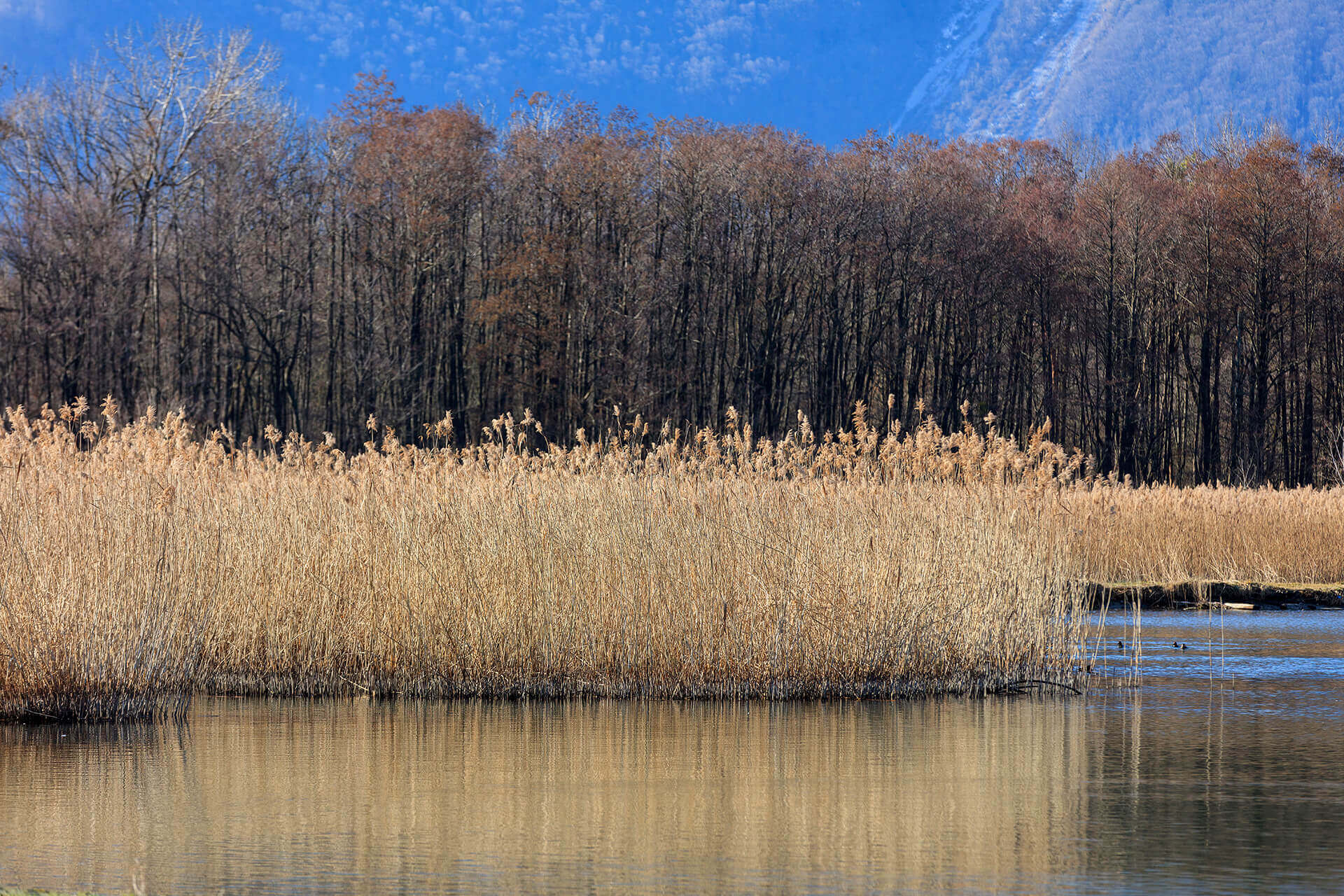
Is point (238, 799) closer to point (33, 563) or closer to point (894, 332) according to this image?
point (33, 563)

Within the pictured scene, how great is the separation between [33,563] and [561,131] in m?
33.5

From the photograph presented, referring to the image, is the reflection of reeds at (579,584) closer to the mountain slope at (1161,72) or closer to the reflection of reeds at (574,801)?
the reflection of reeds at (574,801)

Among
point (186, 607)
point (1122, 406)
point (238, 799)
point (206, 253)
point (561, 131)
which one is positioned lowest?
point (238, 799)

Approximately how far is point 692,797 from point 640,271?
3357 centimetres

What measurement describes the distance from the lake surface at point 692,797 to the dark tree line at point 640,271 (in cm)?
2759

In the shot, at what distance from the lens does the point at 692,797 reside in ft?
24.2

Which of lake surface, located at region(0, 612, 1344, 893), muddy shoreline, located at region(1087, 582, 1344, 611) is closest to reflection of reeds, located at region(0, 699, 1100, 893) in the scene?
lake surface, located at region(0, 612, 1344, 893)

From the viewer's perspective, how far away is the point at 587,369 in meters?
40.0

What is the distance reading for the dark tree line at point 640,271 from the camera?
3794cm

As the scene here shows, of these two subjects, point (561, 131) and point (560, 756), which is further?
point (561, 131)

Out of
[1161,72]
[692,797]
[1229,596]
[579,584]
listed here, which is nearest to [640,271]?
[1229,596]

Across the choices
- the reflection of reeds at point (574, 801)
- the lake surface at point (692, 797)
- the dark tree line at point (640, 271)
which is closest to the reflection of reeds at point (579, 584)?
the lake surface at point (692, 797)

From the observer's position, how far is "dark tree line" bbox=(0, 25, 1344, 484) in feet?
124

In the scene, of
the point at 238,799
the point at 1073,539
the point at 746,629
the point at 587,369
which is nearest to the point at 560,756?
the point at 238,799
